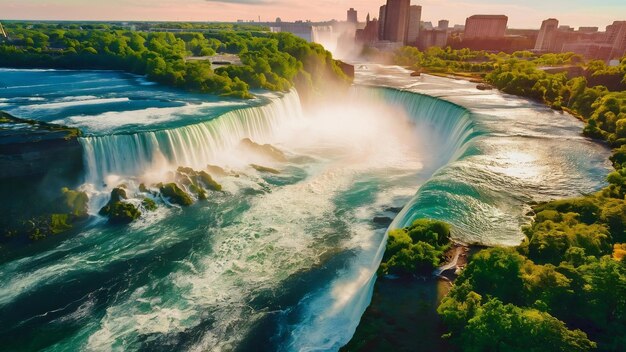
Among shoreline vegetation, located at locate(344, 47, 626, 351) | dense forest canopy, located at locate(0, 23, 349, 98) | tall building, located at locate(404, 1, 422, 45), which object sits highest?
tall building, located at locate(404, 1, 422, 45)

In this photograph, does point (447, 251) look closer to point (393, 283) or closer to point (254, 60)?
point (393, 283)

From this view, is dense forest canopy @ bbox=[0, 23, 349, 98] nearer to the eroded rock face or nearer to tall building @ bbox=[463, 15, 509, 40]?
the eroded rock face

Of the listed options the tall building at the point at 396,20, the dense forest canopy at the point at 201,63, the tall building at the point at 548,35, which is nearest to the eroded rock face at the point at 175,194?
the dense forest canopy at the point at 201,63

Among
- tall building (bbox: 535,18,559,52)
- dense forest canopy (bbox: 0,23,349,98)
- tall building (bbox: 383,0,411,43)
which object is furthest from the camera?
tall building (bbox: 383,0,411,43)

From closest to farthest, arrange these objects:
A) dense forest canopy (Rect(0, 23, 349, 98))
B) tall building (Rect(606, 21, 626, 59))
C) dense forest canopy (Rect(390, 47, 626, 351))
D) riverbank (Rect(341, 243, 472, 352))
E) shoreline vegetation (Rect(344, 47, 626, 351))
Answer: dense forest canopy (Rect(390, 47, 626, 351))
shoreline vegetation (Rect(344, 47, 626, 351))
riverbank (Rect(341, 243, 472, 352))
dense forest canopy (Rect(0, 23, 349, 98))
tall building (Rect(606, 21, 626, 59))

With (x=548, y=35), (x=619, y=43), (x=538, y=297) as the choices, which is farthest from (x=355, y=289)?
(x=548, y=35)

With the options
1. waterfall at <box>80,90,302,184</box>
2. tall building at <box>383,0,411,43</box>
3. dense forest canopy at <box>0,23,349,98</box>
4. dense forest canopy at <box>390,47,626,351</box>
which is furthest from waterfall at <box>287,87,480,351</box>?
tall building at <box>383,0,411,43</box>

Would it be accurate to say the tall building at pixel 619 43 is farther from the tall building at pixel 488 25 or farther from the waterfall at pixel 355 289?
the waterfall at pixel 355 289
